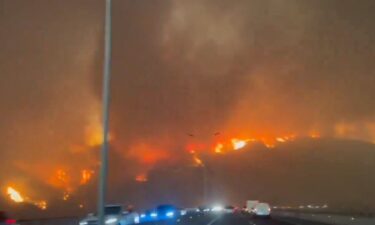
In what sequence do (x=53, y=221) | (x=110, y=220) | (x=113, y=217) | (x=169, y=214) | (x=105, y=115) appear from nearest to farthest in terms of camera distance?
(x=105, y=115) → (x=53, y=221) → (x=110, y=220) → (x=113, y=217) → (x=169, y=214)

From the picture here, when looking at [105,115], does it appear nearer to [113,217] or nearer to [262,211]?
[113,217]

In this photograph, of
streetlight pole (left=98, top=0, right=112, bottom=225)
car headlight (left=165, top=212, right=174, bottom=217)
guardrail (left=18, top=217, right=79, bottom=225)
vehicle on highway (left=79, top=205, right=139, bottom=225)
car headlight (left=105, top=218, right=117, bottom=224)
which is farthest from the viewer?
car headlight (left=165, top=212, right=174, bottom=217)

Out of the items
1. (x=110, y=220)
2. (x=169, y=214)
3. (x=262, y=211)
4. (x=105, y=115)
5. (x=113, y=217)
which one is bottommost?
(x=105, y=115)

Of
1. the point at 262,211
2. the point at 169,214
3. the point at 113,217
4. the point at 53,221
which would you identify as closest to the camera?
the point at 53,221

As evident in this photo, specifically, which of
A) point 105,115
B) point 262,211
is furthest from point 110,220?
point 262,211

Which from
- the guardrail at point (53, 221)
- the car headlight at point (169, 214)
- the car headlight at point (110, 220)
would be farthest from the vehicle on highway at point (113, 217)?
the car headlight at point (169, 214)

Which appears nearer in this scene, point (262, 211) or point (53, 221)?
point (53, 221)

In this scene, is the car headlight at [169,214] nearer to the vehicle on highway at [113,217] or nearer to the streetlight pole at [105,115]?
the vehicle on highway at [113,217]

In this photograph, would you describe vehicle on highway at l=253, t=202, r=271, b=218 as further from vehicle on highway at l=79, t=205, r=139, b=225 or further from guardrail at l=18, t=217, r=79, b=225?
guardrail at l=18, t=217, r=79, b=225

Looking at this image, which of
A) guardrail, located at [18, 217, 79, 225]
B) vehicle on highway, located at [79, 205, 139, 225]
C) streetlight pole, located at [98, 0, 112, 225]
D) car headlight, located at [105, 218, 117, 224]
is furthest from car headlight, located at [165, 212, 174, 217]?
streetlight pole, located at [98, 0, 112, 225]

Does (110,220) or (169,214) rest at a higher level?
(169,214)

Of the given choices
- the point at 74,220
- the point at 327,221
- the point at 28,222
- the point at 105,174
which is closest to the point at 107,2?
the point at 105,174

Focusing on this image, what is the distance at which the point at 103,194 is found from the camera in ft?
78.8

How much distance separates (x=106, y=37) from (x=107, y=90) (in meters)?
2.07
